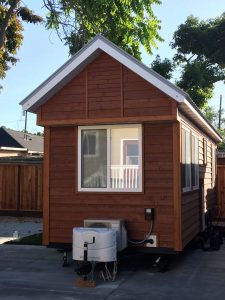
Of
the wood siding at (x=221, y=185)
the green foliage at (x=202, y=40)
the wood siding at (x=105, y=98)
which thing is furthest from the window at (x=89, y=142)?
the green foliage at (x=202, y=40)

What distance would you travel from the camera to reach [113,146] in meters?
8.97

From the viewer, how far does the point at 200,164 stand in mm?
12125

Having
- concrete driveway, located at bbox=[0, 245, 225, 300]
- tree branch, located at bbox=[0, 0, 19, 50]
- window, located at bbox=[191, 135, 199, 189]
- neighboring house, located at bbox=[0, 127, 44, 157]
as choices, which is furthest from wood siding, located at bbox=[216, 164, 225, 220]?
neighboring house, located at bbox=[0, 127, 44, 157]

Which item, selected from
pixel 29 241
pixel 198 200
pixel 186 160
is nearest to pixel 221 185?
pixel 198 200

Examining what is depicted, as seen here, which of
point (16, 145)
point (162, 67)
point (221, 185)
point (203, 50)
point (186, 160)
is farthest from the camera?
point (16, 145)

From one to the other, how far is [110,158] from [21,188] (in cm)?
813

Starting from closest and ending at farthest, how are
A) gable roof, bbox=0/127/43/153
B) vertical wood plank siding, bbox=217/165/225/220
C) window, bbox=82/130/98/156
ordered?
window, bbox=82/130/98/156 < vertical wood plank siding, bbox=217/165/225/220 < gable roof, bbox=0/127/43/153

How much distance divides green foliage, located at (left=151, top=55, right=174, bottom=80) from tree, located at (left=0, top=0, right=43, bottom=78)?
25.6ft

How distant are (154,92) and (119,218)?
2491 millimetres

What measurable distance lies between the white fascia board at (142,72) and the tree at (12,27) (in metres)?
9.38

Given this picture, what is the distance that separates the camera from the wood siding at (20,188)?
Answer: 52.7 ft

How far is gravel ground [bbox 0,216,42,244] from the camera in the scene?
12676mm

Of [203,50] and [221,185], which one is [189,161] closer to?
[221,185]

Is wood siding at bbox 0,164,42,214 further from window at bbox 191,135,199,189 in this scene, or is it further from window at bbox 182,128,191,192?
window at bbox 182,128,191,192
